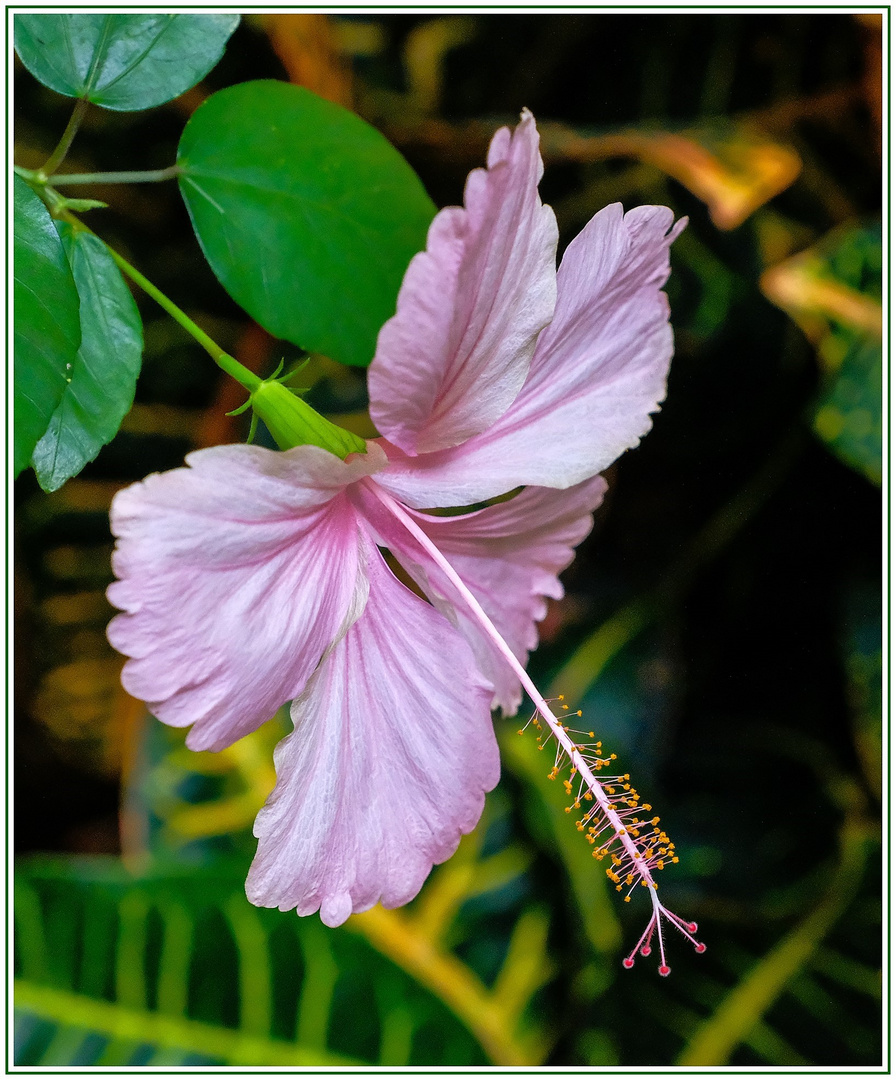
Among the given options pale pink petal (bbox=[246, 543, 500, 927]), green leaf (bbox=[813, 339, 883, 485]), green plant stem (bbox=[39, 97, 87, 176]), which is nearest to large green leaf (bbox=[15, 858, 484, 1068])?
pale pink petal (bbox=[246, 543, 500, 927])

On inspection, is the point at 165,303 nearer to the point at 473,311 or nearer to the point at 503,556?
the point at 473,311

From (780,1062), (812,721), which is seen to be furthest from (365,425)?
(780,1062)

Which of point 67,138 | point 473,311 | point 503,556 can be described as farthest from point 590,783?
point 67,138

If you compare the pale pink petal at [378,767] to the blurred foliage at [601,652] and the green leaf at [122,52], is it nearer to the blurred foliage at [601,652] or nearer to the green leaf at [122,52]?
the green leaf at [122,52]

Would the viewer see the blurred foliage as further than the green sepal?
Yes

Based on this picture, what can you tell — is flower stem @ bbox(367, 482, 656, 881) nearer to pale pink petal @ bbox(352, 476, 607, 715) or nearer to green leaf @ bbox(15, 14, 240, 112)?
pale pink petal @ bbox(352, 476, 607, 715)

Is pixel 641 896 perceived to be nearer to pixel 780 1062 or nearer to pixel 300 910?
pixel 780 1062
